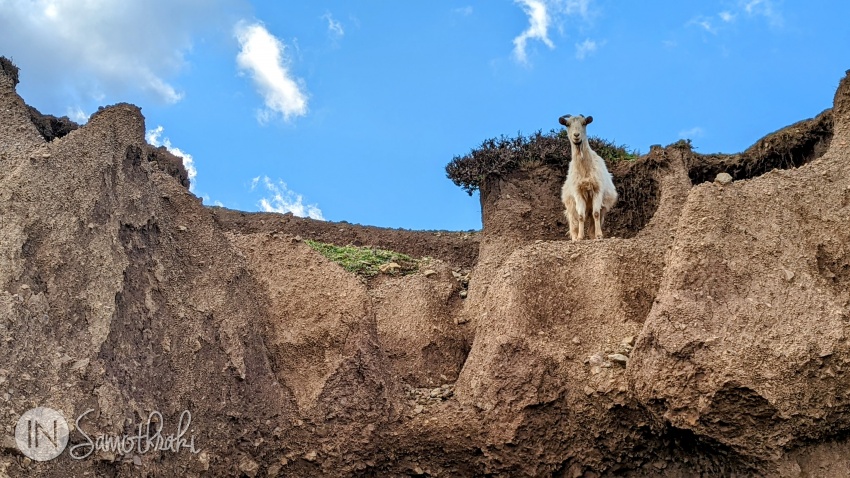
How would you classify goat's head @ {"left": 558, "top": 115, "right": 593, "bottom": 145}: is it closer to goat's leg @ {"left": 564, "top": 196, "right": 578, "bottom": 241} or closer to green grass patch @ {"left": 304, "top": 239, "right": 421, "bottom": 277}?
goat's leg @ {"left": 564, "top": 196, "right": 578, "bottom": 241}

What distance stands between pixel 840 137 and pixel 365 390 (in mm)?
7541

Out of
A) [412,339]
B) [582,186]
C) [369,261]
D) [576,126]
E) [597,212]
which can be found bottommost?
[412,339]

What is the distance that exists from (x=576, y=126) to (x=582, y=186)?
3.80 ft

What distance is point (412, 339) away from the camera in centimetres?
1190

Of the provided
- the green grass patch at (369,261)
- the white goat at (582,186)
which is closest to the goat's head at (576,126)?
the white goat at (582,186)

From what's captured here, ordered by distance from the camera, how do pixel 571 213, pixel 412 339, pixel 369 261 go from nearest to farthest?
pixel 412 339 → pixel 369 261 → pixel 571 213

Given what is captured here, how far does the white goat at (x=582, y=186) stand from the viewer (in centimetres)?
1576

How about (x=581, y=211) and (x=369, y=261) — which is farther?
(x=581, y=211)

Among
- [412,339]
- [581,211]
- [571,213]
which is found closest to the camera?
[412,339]

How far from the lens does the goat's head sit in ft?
51.4

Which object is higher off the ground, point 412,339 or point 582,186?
point 582,186

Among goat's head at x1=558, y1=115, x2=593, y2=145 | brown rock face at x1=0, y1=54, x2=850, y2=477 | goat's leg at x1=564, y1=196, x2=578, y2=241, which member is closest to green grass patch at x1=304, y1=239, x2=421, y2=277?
brown rock face at x1=0, y1=54, x2=850, y2=477

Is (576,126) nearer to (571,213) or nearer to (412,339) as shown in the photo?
(571,213)

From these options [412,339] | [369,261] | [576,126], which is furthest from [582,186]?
[412,339]
